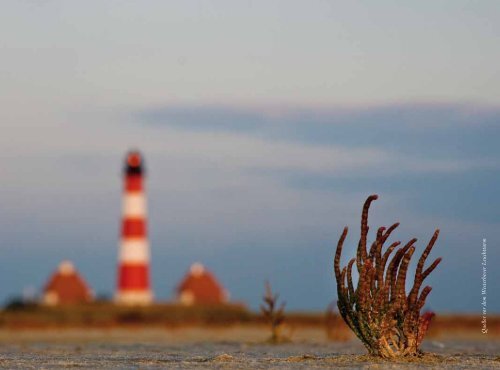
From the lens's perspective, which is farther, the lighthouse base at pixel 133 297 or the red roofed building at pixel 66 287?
the red roofed building at pixel 66 287

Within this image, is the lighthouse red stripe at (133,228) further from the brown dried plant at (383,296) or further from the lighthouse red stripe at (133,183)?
the brown dried plant at (383,296)

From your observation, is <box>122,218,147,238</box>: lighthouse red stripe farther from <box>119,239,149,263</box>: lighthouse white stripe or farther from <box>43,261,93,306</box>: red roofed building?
<box>43,261,93,306</box>: red roofed building

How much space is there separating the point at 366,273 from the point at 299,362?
160cm

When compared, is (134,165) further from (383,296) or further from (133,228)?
(383,296)

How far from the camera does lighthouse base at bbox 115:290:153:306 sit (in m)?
57.7

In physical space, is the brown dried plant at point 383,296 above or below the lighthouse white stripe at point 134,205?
below

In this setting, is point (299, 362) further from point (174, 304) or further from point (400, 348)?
point (174, 304)

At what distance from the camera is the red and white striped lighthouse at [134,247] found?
57250mm

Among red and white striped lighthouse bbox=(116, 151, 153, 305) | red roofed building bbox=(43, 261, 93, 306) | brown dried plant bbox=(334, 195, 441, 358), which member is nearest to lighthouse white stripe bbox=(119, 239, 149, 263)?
red and white striped lighthouse bbox=(116, 151, 153, 305)

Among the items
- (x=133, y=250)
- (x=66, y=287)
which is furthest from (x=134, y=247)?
(x=66, y=287)

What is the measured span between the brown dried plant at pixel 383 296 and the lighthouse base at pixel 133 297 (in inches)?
1581

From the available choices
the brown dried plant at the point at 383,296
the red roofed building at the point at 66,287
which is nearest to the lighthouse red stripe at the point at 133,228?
the red roofed building at the point at 66,287

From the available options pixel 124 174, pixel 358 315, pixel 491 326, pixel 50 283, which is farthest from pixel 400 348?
pixel 50 283

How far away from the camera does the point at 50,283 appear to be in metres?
65.8
